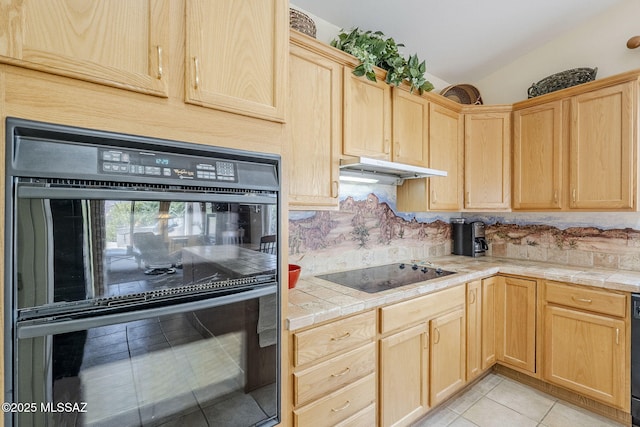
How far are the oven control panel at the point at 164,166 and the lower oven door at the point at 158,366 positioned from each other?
1.39ft

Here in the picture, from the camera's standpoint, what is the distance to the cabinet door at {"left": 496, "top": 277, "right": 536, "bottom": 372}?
2287mm

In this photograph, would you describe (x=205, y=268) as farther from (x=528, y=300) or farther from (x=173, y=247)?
(x=528, y=300)

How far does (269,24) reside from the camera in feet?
3.86

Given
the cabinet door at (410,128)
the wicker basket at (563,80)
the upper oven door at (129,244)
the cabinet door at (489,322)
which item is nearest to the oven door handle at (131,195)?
the upper oven door at (129,244)

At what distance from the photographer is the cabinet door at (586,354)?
1909mm

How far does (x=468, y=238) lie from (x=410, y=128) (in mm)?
1446

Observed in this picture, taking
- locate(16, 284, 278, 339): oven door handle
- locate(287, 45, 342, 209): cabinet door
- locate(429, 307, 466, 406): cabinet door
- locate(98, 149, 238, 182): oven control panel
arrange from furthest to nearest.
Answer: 1. locate(429, 307, 466, 406): cabinet door
2. locate(287, 45, 342, 209): cabinet door
3. locate(98, 149, 238, 182): oven control panel
4. locate(16, 284, 278, 339): oven door handle

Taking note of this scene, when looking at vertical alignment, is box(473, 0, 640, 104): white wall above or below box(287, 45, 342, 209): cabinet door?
above

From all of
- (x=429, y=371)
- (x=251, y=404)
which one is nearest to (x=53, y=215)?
(x=251, y=404)

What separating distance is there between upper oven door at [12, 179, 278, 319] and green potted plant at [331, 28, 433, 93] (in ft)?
3.92

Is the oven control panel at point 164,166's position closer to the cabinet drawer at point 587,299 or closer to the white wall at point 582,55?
the cabinet drawer at point 587,299

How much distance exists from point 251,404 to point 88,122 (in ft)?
3.64

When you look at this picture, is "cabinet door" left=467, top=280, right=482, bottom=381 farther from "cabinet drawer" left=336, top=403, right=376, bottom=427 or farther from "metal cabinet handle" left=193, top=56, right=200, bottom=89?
"metal cabinet handle" left=193, top=56, right=200, bottom=89

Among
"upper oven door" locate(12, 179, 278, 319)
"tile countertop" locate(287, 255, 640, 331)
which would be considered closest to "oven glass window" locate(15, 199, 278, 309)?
"upper oven door" locate(12, 179, 278, 319)
